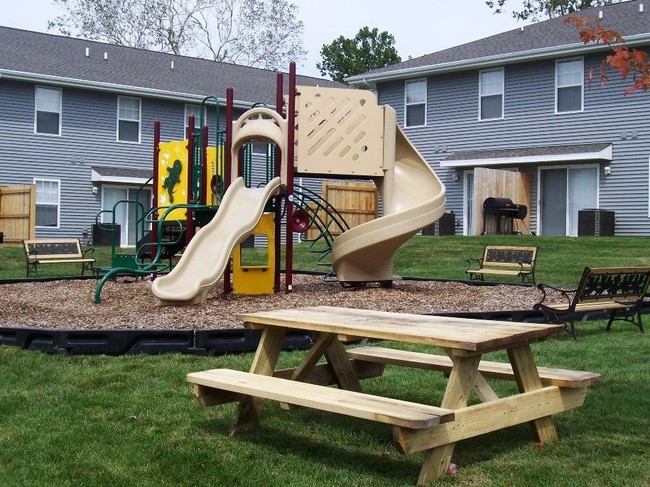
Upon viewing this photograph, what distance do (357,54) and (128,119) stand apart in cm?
3691

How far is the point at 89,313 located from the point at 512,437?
6.11 meters

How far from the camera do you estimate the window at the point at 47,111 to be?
86.3 ft

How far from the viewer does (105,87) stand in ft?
88.5

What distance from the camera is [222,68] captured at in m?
33.6

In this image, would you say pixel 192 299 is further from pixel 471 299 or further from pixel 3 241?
pixel 3 241

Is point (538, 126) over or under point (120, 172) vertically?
over

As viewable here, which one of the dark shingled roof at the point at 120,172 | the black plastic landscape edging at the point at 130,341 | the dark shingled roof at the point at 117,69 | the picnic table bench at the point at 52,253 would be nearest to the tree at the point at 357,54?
the dark shingled roof at the point at 117,69

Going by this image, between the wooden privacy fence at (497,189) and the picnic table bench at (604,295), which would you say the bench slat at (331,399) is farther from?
the wooden privacy fence at (497,189)

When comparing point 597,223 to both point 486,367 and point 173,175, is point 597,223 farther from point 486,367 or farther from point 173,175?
point 486,367

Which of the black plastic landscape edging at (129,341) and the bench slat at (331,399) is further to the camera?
the black plastic landscape edging at (129,341)

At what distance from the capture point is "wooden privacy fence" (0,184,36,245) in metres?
22.4

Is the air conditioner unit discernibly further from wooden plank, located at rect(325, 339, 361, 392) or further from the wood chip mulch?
wooden plank, located at rect(325, 339, 361, 392)

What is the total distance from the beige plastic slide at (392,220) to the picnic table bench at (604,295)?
312cm

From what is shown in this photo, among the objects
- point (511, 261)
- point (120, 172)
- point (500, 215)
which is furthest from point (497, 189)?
point (120, 172)
